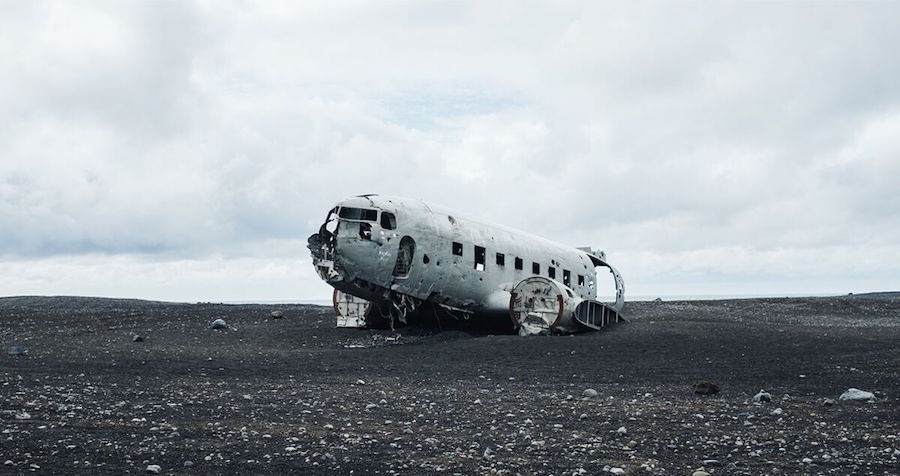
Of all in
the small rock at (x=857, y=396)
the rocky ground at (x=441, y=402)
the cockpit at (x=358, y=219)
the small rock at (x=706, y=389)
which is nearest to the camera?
the rocky ground at (x=441, y=402)

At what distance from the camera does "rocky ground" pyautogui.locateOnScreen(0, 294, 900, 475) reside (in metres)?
11.0

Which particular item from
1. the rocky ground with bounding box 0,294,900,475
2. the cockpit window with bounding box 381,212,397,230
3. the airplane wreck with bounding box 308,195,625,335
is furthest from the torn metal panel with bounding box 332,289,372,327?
the cockpit window with bounding box 381,212,397,230

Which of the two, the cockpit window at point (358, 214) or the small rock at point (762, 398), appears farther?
the cockpit window at point (358, 214)

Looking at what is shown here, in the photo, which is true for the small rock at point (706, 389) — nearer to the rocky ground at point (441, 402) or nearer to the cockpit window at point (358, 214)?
the rocky ground at point (441, 402)

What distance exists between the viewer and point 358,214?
2605cm

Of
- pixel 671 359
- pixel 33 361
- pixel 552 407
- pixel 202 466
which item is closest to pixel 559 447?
pixel 552 407

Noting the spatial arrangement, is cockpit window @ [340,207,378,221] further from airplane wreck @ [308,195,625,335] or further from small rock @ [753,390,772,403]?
small rock @ [753,390,772,403]

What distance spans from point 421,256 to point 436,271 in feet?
2.73

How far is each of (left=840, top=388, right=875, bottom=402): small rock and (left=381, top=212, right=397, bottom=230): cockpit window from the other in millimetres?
13996

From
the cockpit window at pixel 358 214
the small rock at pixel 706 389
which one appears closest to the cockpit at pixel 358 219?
the cockpit window at pixel 358 214

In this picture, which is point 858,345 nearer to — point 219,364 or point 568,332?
point 568,332

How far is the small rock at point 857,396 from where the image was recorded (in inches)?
603

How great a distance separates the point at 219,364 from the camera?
69.2ft

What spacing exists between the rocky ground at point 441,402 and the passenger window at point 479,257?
93.8 inches
